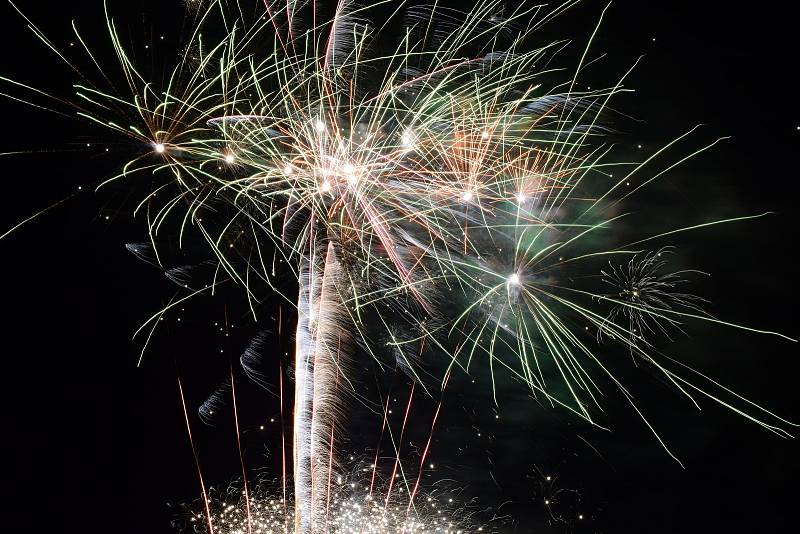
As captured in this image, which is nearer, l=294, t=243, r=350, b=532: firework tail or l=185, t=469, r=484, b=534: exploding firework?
l=294, t=243, r=350, b=532: firework tail

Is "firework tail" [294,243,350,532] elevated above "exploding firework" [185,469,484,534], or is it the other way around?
"firework tail" [294,243,350,532]

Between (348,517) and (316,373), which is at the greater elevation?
(316,373)

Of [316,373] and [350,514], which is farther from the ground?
[316,373]

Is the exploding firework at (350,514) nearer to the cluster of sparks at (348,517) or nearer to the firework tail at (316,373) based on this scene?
the cluster of sparks at (348,517)

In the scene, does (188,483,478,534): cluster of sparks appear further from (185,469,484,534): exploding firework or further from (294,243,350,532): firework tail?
(294,243,350,532): firework tail

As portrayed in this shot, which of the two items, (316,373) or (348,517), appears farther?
(348,517)

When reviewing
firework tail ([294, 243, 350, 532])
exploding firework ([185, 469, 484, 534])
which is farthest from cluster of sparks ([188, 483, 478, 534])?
firework tail ([294, 243, 350, 532])

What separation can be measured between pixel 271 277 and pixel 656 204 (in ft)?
9.56

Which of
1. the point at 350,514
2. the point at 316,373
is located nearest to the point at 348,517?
the point at 350,514

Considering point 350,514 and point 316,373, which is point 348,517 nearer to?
point 350,514

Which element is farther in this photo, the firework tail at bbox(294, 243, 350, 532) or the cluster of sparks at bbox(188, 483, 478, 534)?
the cluster of sparks at bbox(188, 483, 478, 534)

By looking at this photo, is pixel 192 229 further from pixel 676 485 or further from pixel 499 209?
pixel 676 485

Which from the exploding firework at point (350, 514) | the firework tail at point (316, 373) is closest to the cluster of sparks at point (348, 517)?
the exploding firework at point (350, 514)

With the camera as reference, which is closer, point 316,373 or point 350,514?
point 316,373
